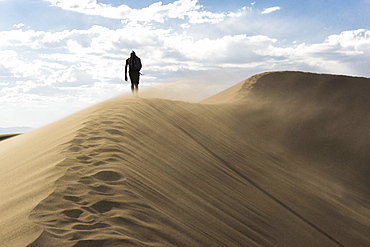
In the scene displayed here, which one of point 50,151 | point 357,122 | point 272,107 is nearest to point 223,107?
point 272,107

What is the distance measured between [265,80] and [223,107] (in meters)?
8.33

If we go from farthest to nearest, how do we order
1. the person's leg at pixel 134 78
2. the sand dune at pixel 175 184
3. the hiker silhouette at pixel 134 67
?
1. the person's leg at pixel 134 78
2. the hiker silhouette at pixel 134 67
3. the sand dune at pixel 175 184

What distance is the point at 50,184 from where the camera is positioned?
13.8 ft

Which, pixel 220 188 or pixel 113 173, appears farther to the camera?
pixel 220 188

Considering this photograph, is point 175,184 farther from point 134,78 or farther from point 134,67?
point 134,78

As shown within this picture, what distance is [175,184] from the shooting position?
551 centimetres

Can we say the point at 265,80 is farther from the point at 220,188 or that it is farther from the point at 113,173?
the point at 113,173

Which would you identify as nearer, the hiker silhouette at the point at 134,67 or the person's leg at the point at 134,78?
the hiker silhouette at the point at 134,67

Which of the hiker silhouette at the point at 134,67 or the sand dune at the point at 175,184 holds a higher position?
the hiker silhouette at the point at 134,67

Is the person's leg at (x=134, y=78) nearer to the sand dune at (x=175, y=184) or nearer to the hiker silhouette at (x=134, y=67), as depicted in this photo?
the hiker silhouette at (x=134, y=67)

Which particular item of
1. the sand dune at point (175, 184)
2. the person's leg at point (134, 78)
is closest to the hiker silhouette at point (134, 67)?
the person's leg at point (134, 78)

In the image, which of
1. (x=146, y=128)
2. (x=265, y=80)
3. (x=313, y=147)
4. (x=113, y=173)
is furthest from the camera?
(x=265, y=80)

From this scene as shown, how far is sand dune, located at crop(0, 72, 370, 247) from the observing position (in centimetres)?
368

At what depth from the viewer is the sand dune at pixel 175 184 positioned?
3684mm
